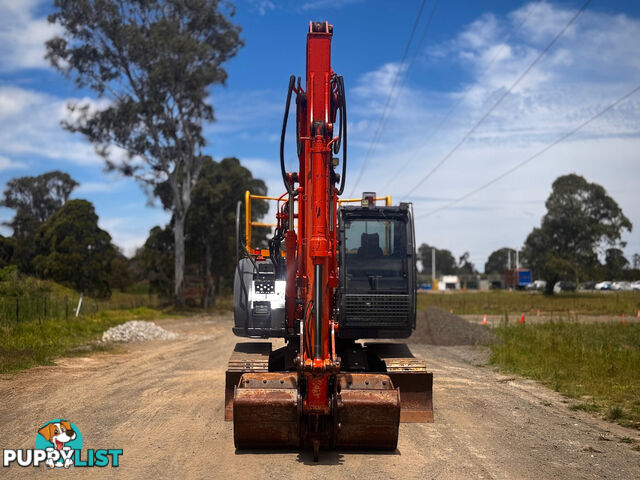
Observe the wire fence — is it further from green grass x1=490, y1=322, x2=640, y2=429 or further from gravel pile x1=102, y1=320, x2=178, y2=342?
green grass x1=490, y1=322, x2=640, y2=429

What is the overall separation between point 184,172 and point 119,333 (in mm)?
20163

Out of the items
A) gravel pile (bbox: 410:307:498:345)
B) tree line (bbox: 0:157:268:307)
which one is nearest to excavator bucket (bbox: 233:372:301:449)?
gravel pile (bbox: 410:307:498:345)

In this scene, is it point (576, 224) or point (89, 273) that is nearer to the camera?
point (89, 273)

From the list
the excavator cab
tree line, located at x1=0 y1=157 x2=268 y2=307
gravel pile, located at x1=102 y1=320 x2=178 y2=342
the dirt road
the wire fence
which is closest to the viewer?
the dirt road

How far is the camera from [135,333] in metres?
Result: 25.8

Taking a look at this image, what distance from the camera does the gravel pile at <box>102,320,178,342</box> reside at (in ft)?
80.8

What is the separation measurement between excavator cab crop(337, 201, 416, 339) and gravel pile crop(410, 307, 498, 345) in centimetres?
1457

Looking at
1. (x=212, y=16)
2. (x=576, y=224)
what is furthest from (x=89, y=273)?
(x=576, y=224)

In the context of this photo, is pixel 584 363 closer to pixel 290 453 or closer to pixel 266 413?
pixel 290 453

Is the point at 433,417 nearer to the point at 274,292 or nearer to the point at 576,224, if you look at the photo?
the point at 274,292

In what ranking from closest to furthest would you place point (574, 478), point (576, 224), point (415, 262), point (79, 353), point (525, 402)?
point (574, 478) → point (415, 262) → point (525, 402) → point (79, 353) → point (576, 224)

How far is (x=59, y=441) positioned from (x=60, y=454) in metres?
0.80

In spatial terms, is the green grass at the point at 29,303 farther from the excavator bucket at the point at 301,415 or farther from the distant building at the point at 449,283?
the distant building at the point at 449,283

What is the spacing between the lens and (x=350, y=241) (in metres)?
9.23
